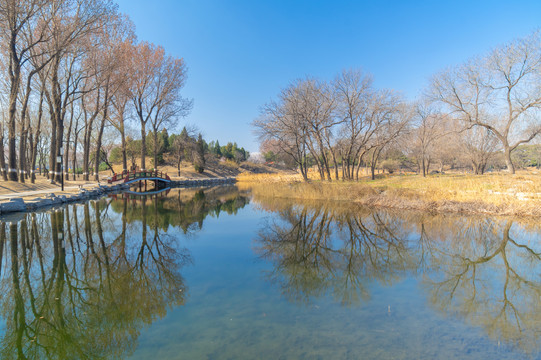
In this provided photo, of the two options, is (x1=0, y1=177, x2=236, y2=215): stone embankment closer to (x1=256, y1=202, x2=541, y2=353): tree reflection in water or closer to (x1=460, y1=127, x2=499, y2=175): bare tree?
(x1=256, y1=202, x2=541, y2=353): tree reflection in water

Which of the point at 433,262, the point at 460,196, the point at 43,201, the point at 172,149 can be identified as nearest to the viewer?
the point at 433,262

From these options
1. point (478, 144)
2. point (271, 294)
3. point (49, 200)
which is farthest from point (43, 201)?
point (478, 144)

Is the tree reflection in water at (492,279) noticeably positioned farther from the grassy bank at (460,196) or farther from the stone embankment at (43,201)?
the stone embankment at (43,201)

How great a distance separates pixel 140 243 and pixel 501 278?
8.24 meters

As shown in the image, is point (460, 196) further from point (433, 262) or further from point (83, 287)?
point (83, 287)

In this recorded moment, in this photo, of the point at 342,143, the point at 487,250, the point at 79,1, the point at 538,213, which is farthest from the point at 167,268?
the point at 342,143

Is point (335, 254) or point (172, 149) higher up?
point (172, 149)

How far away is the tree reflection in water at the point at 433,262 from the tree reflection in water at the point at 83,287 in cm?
223

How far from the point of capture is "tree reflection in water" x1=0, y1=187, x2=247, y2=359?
3.25 m

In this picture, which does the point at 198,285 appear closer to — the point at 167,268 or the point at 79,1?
the point at 167,268

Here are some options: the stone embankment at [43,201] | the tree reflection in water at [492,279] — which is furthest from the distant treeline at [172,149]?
the tree reflection in water at [492,279]

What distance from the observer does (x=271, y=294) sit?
4605mm

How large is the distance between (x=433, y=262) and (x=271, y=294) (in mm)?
3791

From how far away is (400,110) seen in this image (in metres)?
21.6
